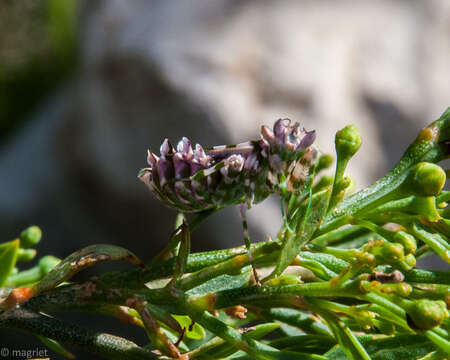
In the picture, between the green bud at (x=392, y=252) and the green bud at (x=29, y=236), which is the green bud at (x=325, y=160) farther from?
the green bud at (x=29, y=236)

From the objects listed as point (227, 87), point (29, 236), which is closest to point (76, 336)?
point (29, 236)

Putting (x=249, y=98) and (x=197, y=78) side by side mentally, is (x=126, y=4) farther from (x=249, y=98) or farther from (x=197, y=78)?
(x=249, y=98)

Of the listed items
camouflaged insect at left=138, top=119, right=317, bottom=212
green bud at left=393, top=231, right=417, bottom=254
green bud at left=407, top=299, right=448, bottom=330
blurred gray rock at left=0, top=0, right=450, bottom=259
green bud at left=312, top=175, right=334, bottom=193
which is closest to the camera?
green bud at left=407, top=299, right=448, bottom=330

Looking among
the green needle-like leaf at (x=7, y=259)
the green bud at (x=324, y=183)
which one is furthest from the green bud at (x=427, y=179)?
the green needle-like leaf at (x=7, y=259)

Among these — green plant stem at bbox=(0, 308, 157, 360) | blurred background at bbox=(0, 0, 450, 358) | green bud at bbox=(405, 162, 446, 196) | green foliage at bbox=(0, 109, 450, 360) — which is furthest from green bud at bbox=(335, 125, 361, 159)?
blurred background at bbox=(0, 0, 450, 358)

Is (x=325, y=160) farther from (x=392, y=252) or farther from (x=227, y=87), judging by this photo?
(x=227, y=87)

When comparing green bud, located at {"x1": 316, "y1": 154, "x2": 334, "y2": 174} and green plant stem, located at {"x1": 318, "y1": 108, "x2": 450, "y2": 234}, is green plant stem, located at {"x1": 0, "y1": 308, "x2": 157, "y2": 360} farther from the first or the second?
green bud, located at {"x1": 316, "y1": 154, "x2": 334, "y2": 174}

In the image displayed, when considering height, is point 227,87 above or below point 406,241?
above
